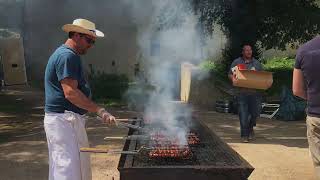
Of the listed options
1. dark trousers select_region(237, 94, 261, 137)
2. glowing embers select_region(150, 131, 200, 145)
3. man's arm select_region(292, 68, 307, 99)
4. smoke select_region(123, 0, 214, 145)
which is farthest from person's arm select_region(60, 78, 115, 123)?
dark trousers select_region(237, 94, 261, 137)

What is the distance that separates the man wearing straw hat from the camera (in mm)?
4246

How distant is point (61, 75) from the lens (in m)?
4.17

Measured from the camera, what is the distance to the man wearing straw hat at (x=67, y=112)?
4.25 meters

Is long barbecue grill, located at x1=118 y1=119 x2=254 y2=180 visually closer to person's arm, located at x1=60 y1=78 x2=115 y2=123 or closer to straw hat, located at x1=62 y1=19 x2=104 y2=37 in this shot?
person's arm, located at x1=60 y1=78 x2=115 y2=123

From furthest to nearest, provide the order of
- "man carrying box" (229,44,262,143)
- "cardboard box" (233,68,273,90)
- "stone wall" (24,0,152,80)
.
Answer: "stone wall" (24,0,152,80)
"man carrying box" (229,44,262,143)
"cardboard box" (233,68,273,90)

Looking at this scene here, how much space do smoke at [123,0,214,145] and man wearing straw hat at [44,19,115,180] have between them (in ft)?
4.01

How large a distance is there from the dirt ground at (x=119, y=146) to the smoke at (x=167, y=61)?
3.12 ft

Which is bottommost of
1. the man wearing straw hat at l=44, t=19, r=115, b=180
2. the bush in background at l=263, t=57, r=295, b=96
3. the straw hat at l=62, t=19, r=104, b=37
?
the bush in background at l=263, t=57, r=295, b=96

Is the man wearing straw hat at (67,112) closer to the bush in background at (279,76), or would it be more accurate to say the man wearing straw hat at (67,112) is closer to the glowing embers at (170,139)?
the glowing embers at (170,139)

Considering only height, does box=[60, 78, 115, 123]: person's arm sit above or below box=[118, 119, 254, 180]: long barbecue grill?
above

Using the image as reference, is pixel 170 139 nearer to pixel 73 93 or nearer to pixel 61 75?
pixel 73 93

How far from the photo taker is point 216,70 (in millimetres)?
19016

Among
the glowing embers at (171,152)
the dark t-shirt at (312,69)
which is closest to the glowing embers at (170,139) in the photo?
the glowing embers at (171,152)

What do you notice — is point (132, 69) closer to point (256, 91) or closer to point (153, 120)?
point (256, 91)
